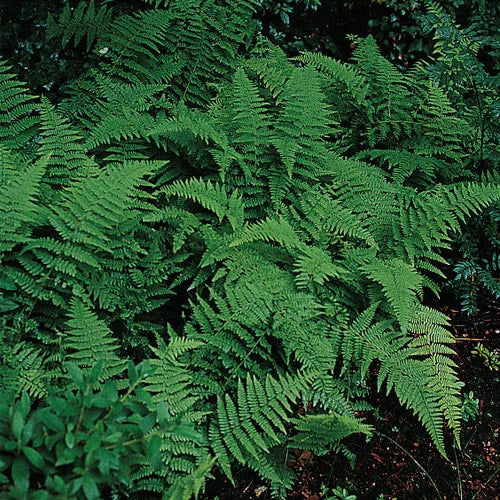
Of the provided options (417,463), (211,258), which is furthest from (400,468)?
(211,258)

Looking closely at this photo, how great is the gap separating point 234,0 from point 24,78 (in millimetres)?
1741

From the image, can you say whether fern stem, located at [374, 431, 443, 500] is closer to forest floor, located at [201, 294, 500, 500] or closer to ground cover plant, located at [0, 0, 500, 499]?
forest floor, located at [201, 294, 500, 500]

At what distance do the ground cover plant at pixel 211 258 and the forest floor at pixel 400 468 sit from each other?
0.08m

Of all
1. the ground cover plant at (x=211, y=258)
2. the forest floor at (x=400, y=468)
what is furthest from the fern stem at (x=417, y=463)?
the ground cover plant at (x=211, y=258)

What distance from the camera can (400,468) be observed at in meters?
3.46

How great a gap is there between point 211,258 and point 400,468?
161 centimetres

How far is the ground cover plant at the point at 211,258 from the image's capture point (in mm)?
2816

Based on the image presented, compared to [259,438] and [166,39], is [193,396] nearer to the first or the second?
[259,438]

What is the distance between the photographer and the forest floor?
3254mm

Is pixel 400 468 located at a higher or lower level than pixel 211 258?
lower

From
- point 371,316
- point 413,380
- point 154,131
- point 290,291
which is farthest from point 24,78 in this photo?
point 413,380

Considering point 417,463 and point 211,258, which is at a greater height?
point 211,258

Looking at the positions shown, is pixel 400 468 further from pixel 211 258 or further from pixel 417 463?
pixel 211 258

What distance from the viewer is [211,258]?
135 inches
